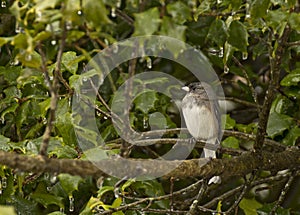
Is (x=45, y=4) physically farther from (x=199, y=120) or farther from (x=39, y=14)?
(x=199, y=120)

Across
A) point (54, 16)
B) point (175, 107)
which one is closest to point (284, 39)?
point (54, 16)

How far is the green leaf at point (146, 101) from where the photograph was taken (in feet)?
9.16

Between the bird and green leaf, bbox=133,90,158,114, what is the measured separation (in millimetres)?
532

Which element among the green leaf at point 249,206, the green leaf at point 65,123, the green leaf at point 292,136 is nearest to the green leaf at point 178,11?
the green leaf at point 65,123

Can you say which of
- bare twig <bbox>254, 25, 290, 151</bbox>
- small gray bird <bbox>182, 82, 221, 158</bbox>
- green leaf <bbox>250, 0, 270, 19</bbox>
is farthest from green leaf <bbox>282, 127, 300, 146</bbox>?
green leaf <bbox>250, 0, 270, 19</bbox>

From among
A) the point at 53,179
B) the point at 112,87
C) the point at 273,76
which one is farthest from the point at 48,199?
the point at 273,76

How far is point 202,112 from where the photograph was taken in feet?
11.1

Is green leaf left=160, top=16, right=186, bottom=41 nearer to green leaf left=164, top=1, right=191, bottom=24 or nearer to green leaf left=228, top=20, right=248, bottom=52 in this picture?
green leaf left=164, top=1, right=191, bottom=24

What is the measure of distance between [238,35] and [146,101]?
78cm

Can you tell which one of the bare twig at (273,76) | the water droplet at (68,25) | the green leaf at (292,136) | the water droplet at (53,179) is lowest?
the water droplet at (53,179)

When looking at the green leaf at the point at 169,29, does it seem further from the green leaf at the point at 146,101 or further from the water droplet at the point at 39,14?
the green leaf at the point at 146,101

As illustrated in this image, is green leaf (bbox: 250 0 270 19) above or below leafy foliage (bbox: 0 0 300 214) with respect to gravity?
above

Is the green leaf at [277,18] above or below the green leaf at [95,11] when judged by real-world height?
below

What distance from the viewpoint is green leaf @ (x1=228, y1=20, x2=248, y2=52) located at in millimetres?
2107
